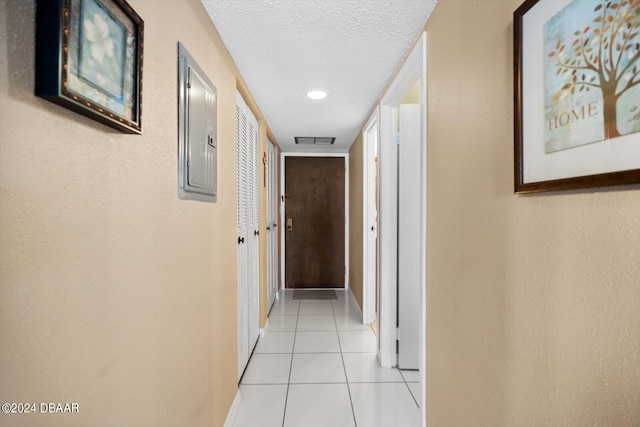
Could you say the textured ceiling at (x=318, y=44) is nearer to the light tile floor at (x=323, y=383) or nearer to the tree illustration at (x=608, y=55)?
the tree illustration at (x=608, y=55)

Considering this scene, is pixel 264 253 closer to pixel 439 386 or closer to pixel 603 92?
pixel 439 386

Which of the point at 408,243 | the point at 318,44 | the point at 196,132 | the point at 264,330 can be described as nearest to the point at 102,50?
the point at 196,132

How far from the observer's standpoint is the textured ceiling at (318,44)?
1466 millimetres

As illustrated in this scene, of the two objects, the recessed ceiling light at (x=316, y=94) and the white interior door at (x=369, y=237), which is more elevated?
the recessed ceiling light at (x=316, y=94)

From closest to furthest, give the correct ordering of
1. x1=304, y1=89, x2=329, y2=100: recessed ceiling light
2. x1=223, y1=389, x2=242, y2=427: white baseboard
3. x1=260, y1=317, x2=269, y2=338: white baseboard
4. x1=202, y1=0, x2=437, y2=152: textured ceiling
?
x1=202, y1=0, x2=437, y2=152: textured ceiling
x1=223, y1=389, x2=242, y2=427: white baseboard
x1=304, y1=89, x2=329, y2=100: recessed ceiling light
x1=260, y1=317, x2=269, y2=338: white baseboard

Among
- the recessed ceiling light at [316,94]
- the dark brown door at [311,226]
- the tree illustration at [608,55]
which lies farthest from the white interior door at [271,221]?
the tree illustration at [608,55]

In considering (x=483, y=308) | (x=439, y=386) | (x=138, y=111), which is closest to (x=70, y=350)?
(x=138, y=111)

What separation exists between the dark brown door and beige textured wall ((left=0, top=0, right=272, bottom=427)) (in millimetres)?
3608

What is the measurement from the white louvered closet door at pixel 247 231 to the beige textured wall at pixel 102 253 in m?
0.84

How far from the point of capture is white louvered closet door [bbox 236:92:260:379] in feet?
7.71

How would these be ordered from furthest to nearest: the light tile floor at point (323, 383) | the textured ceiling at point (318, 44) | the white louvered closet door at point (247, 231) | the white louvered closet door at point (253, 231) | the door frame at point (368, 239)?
→ 1. the door frame at point (368, 239)
2. the white louvered closet door at point (253, 231)
3. the white louvered closet door at point (247, 231)
4. the light tile floor at point (323, 383)
5. the textured ceiling at point (318, 44)

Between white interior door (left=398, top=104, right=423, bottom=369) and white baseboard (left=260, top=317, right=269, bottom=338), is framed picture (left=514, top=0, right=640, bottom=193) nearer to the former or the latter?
white interior door (left=398, top=104, right=423, bottom=369)

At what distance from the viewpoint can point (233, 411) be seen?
1925mm

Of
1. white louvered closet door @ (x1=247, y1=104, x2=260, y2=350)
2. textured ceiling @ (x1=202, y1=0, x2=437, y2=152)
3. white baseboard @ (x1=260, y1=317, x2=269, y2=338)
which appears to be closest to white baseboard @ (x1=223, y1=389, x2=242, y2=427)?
white louvered closet door @ (x1=247, y1=104, x2=260, y2=350)
